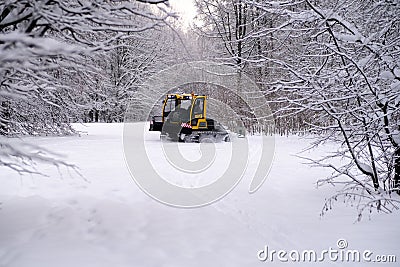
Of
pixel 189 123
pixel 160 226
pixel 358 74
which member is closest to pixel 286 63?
pixel 358 74

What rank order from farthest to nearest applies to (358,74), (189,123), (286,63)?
(189,123)
(358,74)
(286,63)

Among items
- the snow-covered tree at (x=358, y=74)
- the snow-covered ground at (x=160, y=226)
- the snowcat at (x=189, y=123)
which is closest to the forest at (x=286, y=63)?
the snow-covered tree at (x=358, y=74)

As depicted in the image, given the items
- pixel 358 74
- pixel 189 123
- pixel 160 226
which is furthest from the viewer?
pixel 189 123

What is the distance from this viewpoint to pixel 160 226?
4.39 metres

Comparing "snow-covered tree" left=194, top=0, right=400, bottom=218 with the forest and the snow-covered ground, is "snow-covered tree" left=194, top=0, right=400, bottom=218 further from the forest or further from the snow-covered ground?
the snow-covered ground

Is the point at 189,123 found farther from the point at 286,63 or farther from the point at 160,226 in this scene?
the point at 160,226

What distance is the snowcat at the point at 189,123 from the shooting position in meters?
12.7

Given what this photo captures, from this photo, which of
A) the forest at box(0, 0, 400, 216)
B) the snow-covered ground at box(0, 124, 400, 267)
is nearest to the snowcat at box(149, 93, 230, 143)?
the forest at box(0, 0, 400, 216)

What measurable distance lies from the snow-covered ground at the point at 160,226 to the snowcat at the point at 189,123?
624 cm

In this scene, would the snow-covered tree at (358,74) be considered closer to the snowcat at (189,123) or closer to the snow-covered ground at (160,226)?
the snow-covered ground at (160,226)

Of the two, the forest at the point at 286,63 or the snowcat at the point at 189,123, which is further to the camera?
the snowcat at the point at 189,123

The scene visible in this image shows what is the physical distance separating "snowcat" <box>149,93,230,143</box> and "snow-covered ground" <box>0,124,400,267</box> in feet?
20.5

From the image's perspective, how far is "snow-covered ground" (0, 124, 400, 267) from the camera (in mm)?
3529

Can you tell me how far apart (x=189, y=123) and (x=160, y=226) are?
852cm
